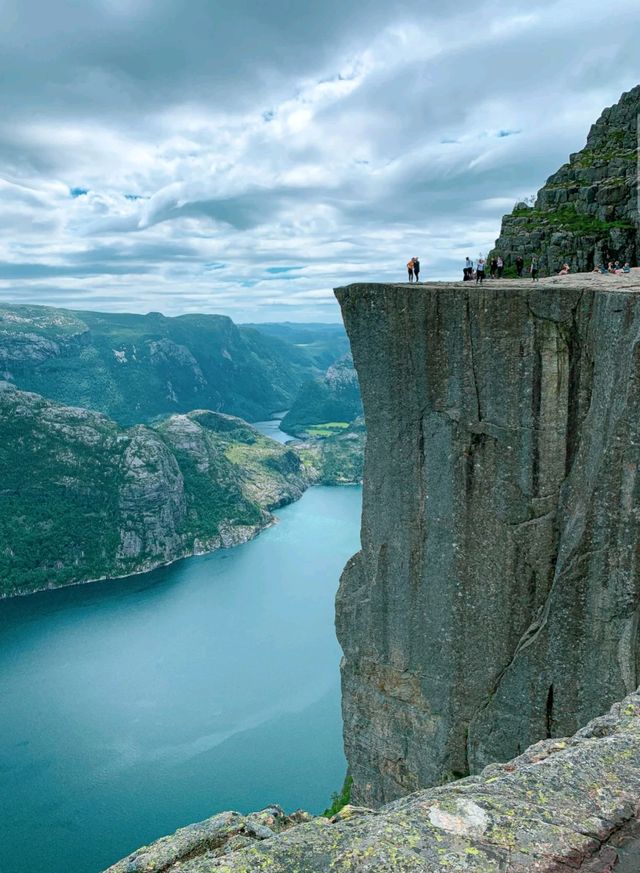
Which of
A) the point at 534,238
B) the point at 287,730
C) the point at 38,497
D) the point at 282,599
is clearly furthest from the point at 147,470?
the point at 534,238

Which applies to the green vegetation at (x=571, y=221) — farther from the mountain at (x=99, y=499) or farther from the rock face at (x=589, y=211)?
the mountain at (x=99, y=499)

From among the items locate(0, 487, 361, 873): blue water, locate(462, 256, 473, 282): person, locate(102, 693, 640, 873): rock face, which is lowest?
locate(0, 487, 361, 873): blue water

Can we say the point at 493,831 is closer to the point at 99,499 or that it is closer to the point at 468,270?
the point at 468,270

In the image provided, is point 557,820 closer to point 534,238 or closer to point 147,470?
point 534,238

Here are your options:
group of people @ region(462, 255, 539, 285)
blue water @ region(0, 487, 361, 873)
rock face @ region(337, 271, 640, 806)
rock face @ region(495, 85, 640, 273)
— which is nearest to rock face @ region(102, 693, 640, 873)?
rock face @ region(337, 271, 640, 806)

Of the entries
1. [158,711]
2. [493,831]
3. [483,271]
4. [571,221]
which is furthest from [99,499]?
[493,831]

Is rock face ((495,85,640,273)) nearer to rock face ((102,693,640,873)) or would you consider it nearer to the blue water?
rock face ((102,693,640,873))

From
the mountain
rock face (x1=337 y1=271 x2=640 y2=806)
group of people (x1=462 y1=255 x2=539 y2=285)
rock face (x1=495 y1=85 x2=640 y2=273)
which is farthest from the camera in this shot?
the mountain

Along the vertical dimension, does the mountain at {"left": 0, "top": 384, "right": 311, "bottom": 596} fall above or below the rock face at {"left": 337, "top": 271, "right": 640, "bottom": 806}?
below
